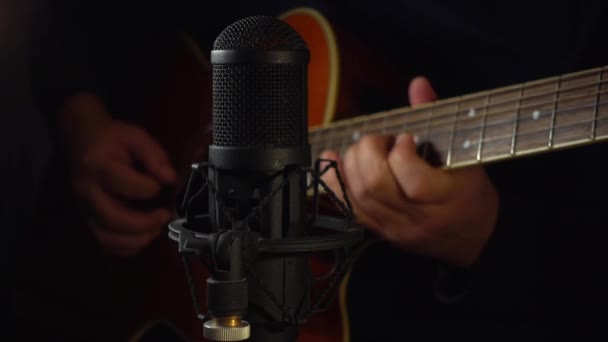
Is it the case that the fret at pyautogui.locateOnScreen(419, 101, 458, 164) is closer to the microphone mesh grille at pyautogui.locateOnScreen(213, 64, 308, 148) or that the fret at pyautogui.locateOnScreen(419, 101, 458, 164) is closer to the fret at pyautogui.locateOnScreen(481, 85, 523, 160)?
the fret at pyautogui.locateOnScreen(481, 85, 523, 160)

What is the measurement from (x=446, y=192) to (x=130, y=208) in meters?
0.55

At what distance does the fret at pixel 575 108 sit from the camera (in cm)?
73

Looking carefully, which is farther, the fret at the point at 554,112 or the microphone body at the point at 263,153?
the fret at the point at 554,112

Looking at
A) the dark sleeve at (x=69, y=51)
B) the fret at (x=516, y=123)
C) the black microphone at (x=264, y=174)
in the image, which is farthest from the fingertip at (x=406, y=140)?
the dark sleeve at (x=69, y=51)

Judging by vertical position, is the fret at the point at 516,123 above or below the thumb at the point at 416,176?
above

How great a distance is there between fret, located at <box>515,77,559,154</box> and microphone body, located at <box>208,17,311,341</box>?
1.20 feet

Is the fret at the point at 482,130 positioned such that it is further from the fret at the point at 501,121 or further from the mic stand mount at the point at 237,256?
the mic stand mount at the point at 237,256

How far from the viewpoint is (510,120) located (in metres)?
0.81

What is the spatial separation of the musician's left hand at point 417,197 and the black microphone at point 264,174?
40cm

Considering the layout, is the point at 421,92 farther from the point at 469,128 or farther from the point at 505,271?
the point at 505,271

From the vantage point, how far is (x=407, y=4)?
1162 mm

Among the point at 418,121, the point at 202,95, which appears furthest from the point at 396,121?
the point at 202,95

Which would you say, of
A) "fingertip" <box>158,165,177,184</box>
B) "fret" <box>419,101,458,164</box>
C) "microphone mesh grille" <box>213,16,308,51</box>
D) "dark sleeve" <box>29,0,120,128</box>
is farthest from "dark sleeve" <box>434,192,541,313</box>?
"dark sleeve" <box>29,0,120,128</box>

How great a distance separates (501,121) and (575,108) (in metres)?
0.09
